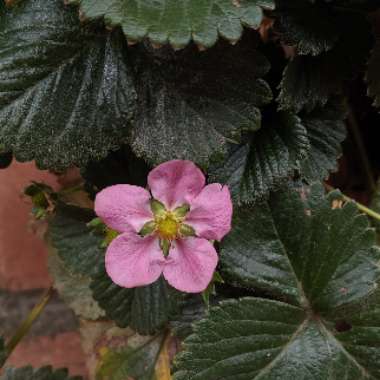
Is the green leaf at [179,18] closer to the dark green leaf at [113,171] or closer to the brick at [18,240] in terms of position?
the dark green leaf at [113,171]

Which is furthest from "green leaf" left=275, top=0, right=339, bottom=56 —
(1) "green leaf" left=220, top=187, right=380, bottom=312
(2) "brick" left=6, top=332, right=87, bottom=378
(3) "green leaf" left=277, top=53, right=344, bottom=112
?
(2) "brick" left=6, top=332, right=87, bottom=378

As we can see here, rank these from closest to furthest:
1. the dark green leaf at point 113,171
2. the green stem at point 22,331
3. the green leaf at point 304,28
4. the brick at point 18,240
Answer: the green leaf at point 304,28 → the dark green leaf at point 113,171 → the green stem at point 22,331 → the brick at point 18,240

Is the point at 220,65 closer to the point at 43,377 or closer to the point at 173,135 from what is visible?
the point at 173,135

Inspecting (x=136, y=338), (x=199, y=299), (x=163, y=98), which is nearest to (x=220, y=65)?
(x=163, y=98)

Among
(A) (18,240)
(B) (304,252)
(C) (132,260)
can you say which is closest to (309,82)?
(B) (304,252)

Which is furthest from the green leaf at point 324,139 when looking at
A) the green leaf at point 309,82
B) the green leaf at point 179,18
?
the green leaf at point 179,18

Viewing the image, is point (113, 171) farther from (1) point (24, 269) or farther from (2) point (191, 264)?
(1) point (24, 269)
